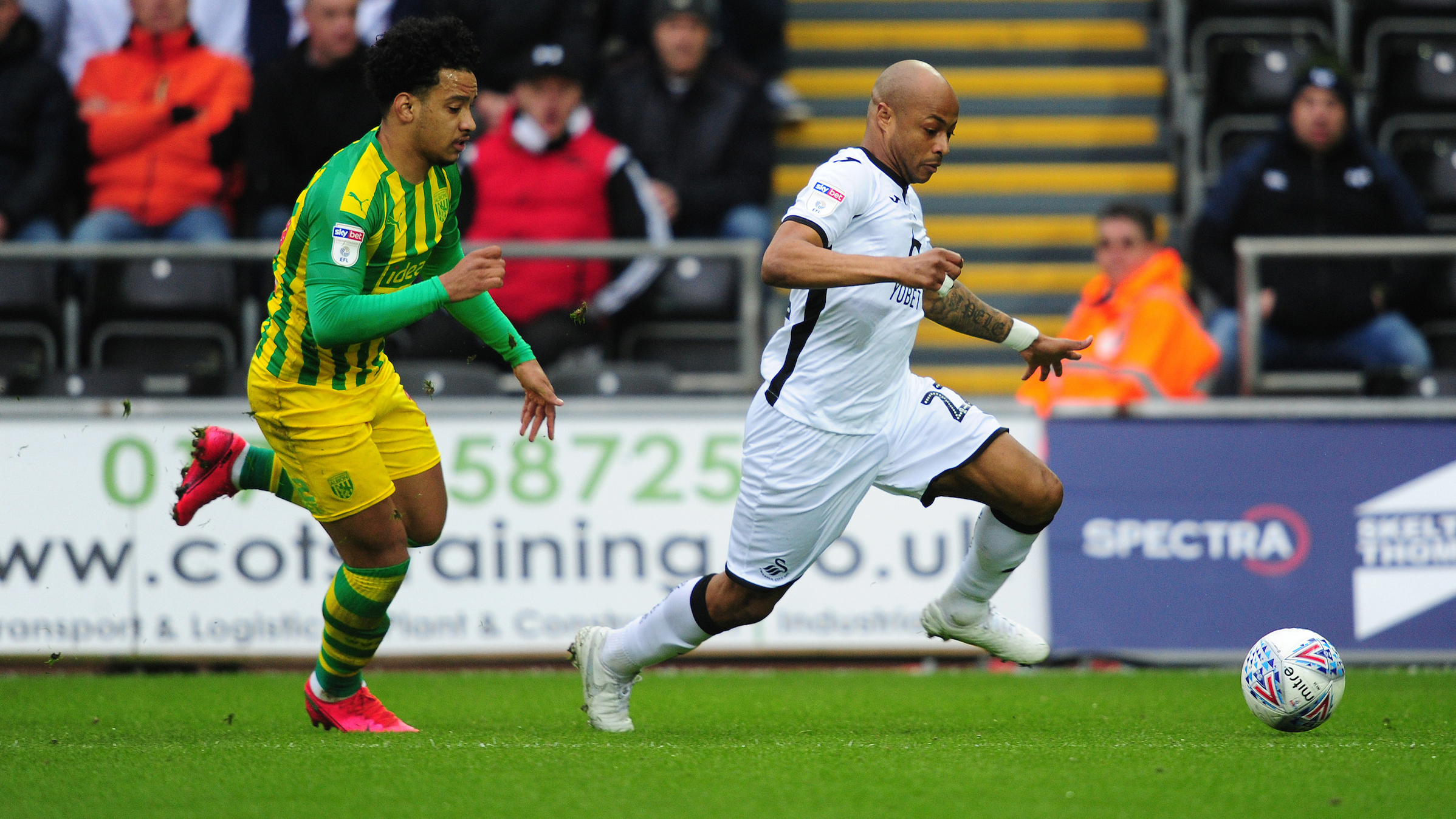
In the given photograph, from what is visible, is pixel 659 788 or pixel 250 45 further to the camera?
pixel 250 45

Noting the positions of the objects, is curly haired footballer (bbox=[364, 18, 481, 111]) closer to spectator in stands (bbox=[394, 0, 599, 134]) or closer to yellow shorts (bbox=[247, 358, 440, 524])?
yellow shorts (bbox=[247, 358, 440, 524])

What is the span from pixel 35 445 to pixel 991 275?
6.12m

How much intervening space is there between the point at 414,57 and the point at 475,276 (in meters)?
0.78

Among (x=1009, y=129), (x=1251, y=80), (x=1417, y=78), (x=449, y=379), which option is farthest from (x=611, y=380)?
(x=1417, y=78)

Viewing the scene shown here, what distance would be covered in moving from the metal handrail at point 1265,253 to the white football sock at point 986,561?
376 centimetres

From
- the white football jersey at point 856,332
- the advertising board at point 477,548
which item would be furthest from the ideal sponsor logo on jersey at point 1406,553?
the white football jersey at point 856,332

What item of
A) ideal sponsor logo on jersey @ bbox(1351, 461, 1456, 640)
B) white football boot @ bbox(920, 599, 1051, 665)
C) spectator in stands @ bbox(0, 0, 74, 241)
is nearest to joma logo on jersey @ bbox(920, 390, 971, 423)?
white football boot @ bbox(920, 599, 1051, 665)

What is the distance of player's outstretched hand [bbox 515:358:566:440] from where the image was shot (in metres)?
5.59

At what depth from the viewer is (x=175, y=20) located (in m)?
10.0

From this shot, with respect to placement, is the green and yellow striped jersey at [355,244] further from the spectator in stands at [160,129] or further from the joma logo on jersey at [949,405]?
the spectator in stands at [160,129]

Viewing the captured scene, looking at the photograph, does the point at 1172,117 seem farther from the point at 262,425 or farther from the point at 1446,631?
the point at 262,425

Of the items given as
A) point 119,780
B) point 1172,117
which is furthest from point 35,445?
point 1172,117

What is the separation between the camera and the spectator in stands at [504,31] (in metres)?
10.4

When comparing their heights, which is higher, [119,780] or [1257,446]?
[1257,446]
